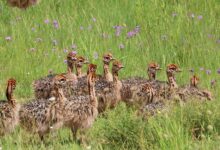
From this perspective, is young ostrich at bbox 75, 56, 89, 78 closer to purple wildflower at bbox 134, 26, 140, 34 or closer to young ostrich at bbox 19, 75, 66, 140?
purple wildflower at bbox 134, 26, 140, 34

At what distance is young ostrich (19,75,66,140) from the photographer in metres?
8.05

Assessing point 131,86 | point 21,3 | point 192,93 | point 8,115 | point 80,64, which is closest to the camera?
point 21,3

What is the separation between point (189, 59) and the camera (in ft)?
36.8

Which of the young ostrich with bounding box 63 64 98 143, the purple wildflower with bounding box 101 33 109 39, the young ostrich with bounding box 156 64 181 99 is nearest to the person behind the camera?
the young ostrich with bounding box 63 64 98 143

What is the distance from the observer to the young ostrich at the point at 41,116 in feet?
26.4

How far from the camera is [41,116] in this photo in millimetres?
8070

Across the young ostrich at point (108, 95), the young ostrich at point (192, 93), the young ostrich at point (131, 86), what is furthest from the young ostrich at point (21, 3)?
the young ostrich at point (131, 86)

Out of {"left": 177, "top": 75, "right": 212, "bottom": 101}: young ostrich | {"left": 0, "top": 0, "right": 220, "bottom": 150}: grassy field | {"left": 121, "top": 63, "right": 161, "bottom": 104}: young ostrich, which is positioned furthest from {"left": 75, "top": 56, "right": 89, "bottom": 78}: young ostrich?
{"left": 177, "top": 75, "right": 212, "bottom": 101}: young ostrich

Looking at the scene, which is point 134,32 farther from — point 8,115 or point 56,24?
point 8,115

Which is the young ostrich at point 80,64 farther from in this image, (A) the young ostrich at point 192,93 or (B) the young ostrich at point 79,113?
(B) the young ostrich at point 79,113

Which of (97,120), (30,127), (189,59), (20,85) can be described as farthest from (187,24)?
(30,127)

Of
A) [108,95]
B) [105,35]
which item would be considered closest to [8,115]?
[108,95]

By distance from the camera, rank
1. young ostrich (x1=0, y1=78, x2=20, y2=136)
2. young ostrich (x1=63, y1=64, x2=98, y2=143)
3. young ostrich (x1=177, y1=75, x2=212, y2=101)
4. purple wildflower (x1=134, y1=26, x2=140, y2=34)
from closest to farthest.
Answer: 1. young ostrich (x1=0, y1=78, x2=20, y2=136)
2. young ostrich (x1=63, y1=64, x2=98, y2=143)
3. young ostrich (x1=177, y1=75, x2=212, y2=101)
4. purple wildflower (x1=134, y1=26, x2=140, y2=34)

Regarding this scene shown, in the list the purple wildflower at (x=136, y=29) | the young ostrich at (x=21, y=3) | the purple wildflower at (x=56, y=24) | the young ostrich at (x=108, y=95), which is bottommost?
the young ostrich at (x=108, y=95)
